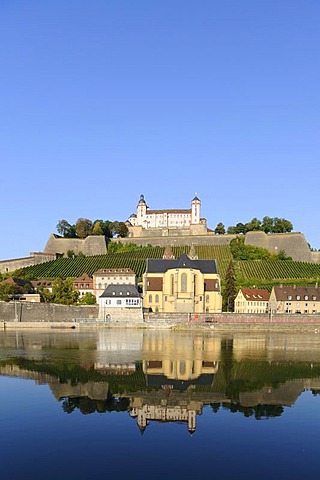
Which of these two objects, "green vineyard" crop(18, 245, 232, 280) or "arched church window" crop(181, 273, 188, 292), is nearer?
"arched church window" crop(181, 273, 188, 292)

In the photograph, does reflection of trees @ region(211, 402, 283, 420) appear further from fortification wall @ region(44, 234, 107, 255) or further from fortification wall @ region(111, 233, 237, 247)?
fortification wall @ region(111, 233, 237, 247)

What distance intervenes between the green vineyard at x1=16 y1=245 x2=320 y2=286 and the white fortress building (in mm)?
19775

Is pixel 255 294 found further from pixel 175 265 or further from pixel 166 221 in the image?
pixel 166 221

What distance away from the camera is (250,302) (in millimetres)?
78625

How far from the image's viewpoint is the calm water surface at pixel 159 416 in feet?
49.3

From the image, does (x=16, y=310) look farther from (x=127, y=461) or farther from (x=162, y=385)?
(x=127, y=461)

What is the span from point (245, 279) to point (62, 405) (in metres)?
73.8

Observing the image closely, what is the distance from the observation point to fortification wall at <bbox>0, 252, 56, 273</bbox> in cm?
11112

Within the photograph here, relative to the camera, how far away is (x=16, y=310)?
6669cm

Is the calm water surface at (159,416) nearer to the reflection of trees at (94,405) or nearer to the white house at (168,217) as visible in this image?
the reflection of trees at (94,405)

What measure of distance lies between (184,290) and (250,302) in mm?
10989

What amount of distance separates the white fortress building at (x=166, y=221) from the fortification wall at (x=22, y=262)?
95.0 feet

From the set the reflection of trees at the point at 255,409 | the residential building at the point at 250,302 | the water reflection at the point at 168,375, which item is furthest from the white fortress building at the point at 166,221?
the reflection of trees at the point at 255,409

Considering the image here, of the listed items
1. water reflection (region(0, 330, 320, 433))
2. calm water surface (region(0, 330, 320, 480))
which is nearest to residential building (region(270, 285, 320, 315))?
water reflection (region(0, 330, 320, 433))
